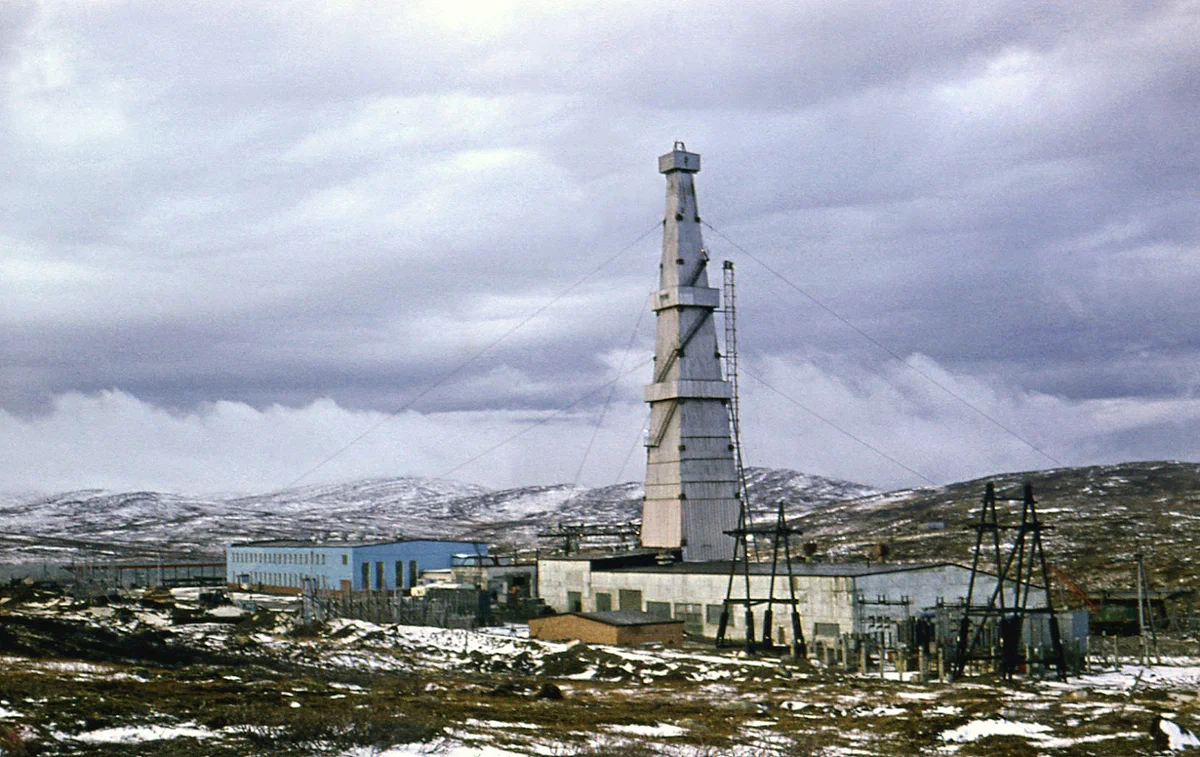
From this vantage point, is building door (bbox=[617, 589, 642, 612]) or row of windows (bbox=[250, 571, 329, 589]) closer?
building door (bbox=[617, 589, 642, 612])

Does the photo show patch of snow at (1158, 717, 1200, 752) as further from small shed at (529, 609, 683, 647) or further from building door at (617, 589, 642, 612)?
building door at (617, 589, 642, 612)

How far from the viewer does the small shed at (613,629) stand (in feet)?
170

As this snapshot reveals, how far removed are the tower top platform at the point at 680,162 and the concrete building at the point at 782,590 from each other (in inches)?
867

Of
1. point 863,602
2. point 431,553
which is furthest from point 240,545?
point 863,602

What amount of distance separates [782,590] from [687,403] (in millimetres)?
14964

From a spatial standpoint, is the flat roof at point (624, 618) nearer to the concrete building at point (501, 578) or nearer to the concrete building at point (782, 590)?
the concrete building at point (782, 590)

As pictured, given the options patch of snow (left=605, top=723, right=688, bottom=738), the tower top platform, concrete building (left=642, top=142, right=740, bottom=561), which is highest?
the tower top platform

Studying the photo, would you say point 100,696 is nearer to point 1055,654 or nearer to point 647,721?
point 647,721

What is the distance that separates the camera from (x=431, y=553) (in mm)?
84688

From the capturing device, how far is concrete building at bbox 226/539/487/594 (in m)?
80.4

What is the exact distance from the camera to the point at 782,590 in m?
55.2

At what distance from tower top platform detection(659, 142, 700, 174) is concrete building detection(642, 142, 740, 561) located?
0.19 ft

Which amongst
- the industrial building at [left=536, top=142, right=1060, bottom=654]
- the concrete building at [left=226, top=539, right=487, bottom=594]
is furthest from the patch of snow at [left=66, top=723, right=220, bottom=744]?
the concrete building at [left=226, top=539, right=487, bottom=594]

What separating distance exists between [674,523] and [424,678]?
28328 mm
